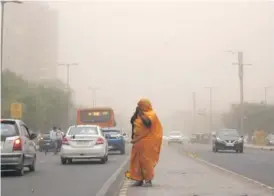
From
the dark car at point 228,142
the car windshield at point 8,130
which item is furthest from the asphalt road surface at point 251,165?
the dark car at point 228,142

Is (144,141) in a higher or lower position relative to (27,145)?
higher

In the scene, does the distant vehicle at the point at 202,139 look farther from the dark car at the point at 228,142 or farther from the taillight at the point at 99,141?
the taillight at the point at 99,141

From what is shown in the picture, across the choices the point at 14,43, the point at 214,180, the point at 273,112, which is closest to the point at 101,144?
the point at 214,180

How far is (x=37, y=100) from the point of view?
76.1 m

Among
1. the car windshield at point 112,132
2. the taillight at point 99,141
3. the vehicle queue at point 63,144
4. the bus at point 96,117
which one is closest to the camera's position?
the vehicle queue at point 63,144

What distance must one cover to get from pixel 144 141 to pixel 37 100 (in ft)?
206

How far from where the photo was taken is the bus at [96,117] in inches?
1921

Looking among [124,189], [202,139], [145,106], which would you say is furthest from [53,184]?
[202,139]

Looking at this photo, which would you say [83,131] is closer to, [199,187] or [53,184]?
[53,184]

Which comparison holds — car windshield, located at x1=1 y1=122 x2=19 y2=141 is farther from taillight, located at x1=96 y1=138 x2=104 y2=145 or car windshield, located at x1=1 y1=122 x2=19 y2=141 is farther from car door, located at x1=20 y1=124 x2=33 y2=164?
taillight, located at x1=96 y1=138 x2=104 y2=145

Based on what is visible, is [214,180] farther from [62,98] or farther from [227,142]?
[62,98]

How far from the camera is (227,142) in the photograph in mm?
44062

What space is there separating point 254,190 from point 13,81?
62148mm

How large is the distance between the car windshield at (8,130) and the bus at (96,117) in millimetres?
28990
